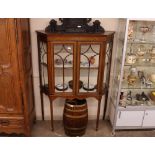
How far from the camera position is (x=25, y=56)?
7.14ft

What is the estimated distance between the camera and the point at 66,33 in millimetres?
2139

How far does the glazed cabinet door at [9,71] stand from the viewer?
1899mm

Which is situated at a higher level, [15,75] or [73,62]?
[73,62]

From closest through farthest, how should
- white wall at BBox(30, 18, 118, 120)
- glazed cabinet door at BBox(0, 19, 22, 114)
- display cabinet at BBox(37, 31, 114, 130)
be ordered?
glazed cabinet door at BBox(0, 19, 22, 114), display cabinet at BBox(37, 31, 114, 130), white wall at BBox(30, 18, 118, 120)

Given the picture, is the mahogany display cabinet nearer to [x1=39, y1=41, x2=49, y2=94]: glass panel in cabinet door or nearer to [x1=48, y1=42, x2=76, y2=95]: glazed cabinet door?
[x1=39, y1=41, x2=49, y2=94]: glass panel in cabinet door

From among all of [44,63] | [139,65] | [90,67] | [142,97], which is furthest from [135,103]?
[44,63]

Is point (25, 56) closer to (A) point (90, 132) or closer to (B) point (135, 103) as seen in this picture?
(A) point (90, 132)

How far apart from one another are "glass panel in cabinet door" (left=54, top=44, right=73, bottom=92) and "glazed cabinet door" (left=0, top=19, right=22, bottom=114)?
0.46 metres

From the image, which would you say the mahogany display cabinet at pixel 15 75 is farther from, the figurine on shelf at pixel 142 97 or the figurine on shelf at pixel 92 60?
the figurine on shelf at pixel 142 97

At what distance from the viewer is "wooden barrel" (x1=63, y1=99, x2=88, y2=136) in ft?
7.75

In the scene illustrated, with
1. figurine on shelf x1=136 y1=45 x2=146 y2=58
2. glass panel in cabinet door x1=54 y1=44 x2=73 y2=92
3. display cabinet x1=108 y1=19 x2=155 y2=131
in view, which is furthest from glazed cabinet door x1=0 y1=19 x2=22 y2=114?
figurine on shelf x1=136 y1=45 x2=146 y2=58

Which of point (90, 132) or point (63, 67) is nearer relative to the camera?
point (63, 67)
